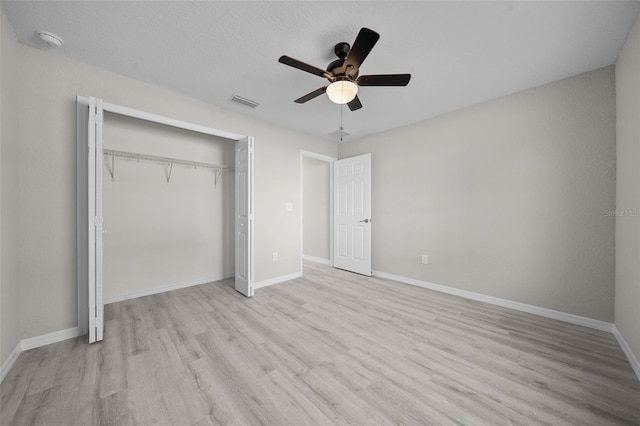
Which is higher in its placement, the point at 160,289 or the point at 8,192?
the point at 8,192

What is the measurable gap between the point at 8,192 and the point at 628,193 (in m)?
4.96

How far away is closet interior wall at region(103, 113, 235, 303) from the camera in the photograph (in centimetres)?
296

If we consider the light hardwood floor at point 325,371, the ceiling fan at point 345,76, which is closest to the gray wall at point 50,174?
the light hardwood floor at point 325,371

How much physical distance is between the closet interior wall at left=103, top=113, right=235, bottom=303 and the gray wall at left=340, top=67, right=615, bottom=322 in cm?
300

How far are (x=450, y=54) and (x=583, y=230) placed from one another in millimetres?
2247

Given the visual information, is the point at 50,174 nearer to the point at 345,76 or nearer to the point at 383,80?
the point at 345,76

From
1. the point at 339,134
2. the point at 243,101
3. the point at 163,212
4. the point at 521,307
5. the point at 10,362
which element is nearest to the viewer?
the point at 10,362

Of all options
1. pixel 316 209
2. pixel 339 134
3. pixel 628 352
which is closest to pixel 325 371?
pixel 628 352

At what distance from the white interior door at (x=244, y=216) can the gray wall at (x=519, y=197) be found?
2.40m

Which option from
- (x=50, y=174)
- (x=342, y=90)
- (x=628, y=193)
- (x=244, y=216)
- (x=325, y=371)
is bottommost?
(x=325, y=371)

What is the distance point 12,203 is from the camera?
1858mm

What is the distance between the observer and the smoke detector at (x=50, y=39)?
6.18ft

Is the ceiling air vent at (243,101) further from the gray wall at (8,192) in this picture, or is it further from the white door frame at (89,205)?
the gray wall at (8,192)

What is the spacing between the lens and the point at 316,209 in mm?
5500
